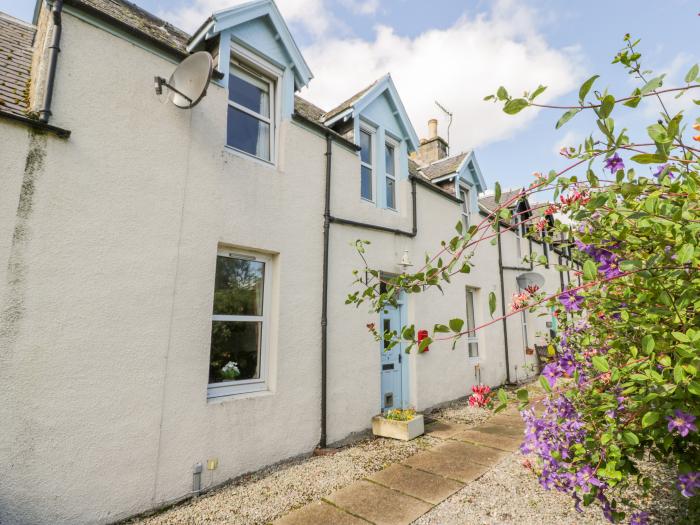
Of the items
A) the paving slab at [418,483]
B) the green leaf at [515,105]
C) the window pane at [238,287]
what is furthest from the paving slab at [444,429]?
the green leaf at [515,105]

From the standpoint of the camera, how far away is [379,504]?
406 cm

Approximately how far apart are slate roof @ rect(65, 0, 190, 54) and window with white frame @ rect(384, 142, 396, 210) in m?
4.40

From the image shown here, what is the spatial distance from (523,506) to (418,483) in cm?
119

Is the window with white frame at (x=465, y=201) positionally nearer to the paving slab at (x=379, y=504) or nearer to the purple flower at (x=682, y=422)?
the paving slab at (x=379, y=504)

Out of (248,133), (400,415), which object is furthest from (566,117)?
(400,415)

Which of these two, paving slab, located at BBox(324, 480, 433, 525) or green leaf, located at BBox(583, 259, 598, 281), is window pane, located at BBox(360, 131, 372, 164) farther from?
green leaf, located at BBox(583, 259, 598, 281)

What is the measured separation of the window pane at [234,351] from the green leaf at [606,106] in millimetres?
4618

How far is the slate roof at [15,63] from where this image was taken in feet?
12.3

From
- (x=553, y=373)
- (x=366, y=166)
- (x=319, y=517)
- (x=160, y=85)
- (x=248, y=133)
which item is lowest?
(x=319, y=517)

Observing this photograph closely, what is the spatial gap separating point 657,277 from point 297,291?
4.59 meters

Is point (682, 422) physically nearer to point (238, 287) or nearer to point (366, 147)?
point (238, 287)

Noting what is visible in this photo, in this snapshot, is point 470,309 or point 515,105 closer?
point 515,105

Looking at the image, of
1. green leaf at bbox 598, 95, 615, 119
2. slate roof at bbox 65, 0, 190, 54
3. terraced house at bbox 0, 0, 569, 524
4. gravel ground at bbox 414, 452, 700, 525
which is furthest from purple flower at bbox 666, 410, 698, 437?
slate roof at bbox 65, 0, 190, 54

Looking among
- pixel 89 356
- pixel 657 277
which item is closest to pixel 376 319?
pixel 89 356
